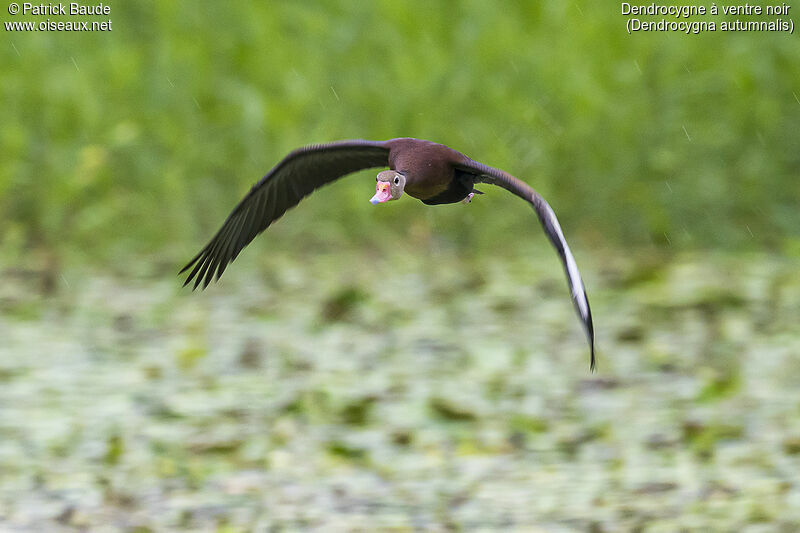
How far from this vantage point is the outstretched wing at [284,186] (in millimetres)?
2662


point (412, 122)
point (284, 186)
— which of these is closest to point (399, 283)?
point (412, 122)

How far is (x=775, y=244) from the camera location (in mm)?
6008

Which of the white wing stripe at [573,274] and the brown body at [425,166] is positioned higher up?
the brown body at [425,166]

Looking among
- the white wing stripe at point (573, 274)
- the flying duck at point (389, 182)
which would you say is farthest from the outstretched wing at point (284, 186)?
the white wing stripe at point (573, 274)

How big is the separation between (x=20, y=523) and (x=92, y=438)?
57cm

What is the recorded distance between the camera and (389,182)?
2221mm

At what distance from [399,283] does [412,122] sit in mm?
991

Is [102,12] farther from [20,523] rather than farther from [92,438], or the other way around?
[20,523]

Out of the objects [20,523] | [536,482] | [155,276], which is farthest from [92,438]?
[155,276]

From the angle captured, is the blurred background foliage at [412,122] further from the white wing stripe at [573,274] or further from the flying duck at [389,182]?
the white wing stripe at [573,274]

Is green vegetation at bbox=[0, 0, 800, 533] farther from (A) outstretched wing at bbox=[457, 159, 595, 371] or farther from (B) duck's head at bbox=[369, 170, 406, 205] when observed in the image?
(B) duck's head at bbox=[369, 170, 406, 205]

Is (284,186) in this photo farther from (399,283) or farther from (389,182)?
(399,283)

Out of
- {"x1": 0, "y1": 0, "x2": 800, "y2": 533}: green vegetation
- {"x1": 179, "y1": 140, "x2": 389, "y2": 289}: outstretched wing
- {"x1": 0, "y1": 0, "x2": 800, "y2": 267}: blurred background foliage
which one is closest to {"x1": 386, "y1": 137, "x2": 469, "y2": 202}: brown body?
{"x1": 179, "y1": 140, "x2": 389, "y2": 289}: outstretched wing

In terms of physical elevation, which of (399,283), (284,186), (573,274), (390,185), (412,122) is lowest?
(573,274)
